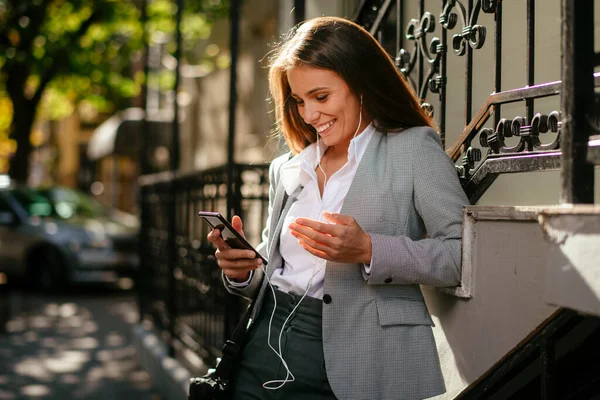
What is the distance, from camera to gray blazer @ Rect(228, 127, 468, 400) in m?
2.26

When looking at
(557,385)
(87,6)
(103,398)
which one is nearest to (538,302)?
(557,385)

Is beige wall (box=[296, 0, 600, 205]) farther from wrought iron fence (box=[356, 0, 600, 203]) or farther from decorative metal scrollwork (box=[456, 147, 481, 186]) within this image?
decorative metal scrollwork (box=[456, 147, 481, 186])

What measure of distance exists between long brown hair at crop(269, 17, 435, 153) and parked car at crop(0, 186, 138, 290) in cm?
1136

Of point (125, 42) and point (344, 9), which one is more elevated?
point (125, 42)

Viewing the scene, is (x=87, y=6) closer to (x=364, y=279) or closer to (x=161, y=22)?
(x=161, y=22)

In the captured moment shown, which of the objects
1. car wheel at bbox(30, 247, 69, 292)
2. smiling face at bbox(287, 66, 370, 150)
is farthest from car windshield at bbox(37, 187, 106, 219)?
smiling face at bbox(287, 66, 370, 150)

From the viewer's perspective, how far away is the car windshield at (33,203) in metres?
14.3

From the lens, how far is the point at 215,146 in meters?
14.9

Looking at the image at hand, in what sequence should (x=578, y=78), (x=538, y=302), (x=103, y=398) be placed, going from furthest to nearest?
1. (x=103, y=398)
2. (x=538, y=302)
3. (x=578, y=78)

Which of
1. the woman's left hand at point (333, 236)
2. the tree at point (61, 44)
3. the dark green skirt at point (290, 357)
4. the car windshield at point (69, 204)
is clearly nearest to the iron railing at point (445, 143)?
the woman's left hand at point (333, 236)

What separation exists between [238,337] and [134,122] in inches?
652

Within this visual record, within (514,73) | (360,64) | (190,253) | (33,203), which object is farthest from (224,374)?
(33,203)

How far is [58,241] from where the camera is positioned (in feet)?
43.9

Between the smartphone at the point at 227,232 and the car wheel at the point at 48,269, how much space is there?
11.3 metres
